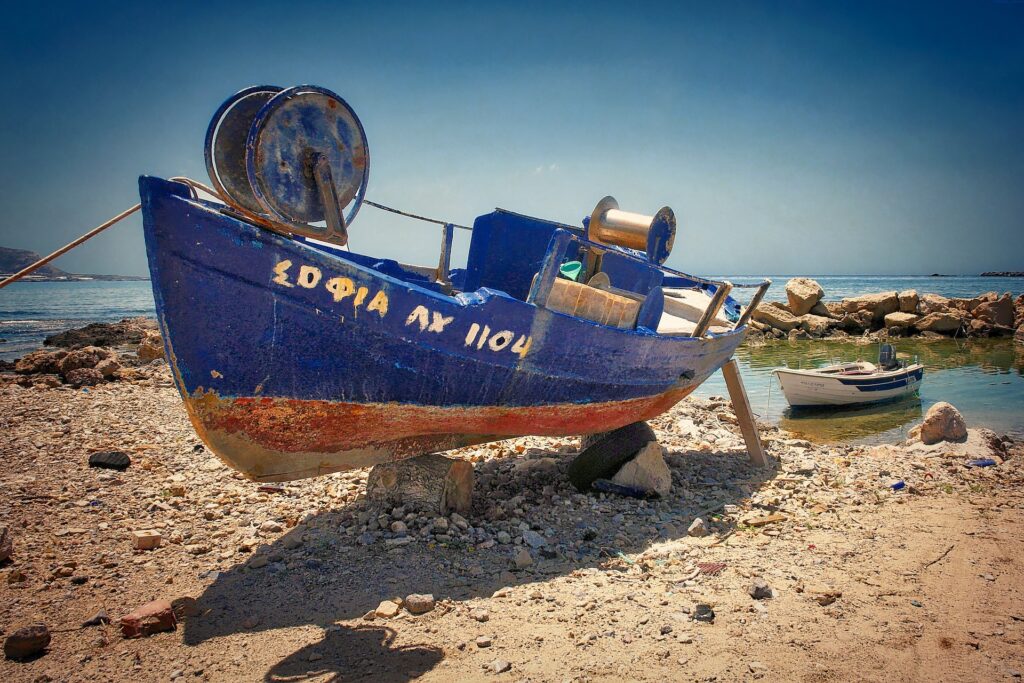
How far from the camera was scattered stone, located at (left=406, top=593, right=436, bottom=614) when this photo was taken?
145 inches

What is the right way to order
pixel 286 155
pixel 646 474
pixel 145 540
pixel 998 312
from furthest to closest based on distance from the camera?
pixel 998 312 → pixel 646 474 → pixel 145 540 → pixel 286 155

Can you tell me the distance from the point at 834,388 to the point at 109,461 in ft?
41.3

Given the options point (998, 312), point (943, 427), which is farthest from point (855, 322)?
point (943, 427)

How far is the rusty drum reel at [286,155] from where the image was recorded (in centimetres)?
386

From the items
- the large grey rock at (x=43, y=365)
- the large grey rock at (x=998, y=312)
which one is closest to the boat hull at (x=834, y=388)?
the large grey rock at (x=43, y=365)

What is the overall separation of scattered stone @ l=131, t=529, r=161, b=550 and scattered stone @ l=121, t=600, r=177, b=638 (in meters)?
1.03

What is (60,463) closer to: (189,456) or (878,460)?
(189,456)

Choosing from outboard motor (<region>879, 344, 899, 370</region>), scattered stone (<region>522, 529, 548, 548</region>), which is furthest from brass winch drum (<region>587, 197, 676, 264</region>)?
outboard motor (<region>879, 344, 899, 370</region>)

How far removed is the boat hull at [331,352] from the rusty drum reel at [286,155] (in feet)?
0.90

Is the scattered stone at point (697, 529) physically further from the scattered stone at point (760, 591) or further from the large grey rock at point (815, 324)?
the large grey rock at point (815, 324)

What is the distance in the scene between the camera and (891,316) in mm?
25562

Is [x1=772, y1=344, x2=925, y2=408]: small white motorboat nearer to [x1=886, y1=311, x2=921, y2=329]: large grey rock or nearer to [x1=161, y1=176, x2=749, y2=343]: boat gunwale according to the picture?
[x1=161, y1=176, x2=749, y2=343]: boat gunwale

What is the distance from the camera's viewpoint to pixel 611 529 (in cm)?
491

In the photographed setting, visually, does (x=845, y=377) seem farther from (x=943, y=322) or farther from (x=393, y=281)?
(x=943, y=322)
